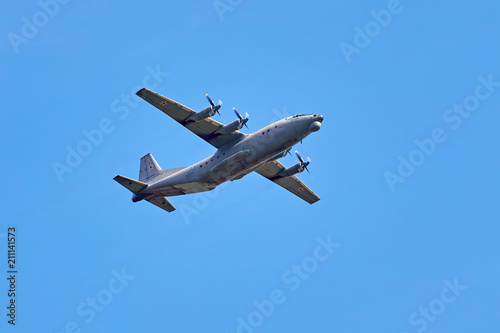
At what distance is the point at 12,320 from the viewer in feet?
163

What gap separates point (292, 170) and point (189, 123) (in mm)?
9959

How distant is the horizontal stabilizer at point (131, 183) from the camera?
55.5 metres

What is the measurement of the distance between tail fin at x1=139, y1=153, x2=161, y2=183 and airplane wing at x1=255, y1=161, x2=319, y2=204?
8.40 meters

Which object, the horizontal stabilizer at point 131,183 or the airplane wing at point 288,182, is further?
the airplane wing at point 288,182

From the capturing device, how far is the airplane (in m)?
51.3

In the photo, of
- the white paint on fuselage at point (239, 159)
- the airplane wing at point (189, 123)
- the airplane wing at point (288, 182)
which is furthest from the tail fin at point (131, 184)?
the airplane wing at point (288, 182)

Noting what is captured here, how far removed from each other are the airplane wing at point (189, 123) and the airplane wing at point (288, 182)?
5733 mm

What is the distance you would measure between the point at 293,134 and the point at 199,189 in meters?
9.25

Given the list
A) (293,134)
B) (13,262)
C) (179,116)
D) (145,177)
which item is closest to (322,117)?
(293,134)

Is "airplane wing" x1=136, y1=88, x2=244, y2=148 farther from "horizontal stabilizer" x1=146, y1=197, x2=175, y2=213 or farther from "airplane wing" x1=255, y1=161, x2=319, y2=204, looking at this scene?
"horizontal stabilizer" x1=146, y1=197, x2=175, y2=213

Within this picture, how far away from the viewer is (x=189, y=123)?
53.4 m

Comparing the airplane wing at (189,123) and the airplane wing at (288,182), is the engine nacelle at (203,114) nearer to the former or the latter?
the airplane wing at (189,123)

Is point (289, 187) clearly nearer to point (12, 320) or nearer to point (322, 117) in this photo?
point (322, 117)

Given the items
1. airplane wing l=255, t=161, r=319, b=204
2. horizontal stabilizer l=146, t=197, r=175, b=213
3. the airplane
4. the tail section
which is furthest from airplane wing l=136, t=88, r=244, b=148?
horizontal stabilizer l=146, t=197, r=175, b=213
